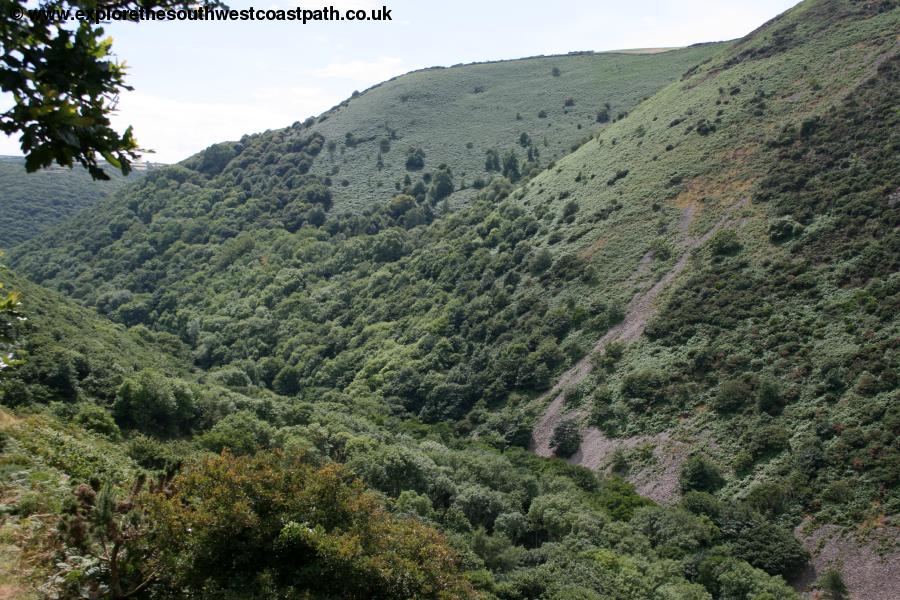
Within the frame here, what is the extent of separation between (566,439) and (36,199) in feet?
433

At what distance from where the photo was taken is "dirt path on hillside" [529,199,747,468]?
43.6 m

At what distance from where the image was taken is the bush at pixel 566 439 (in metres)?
44.3

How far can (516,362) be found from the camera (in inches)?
2203

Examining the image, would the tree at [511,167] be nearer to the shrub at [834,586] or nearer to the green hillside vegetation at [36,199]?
the green hillside vegetation at [36,199]

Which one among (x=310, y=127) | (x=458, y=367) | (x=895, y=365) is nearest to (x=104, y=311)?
(x=458, y=367)

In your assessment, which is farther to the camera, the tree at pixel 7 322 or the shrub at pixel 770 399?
the shrub at pixel 770 399

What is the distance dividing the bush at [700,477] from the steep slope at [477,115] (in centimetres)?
6950

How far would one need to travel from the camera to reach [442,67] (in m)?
149

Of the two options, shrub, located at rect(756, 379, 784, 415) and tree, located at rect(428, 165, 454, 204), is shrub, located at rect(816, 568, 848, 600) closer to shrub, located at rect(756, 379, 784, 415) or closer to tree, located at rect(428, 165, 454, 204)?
shrub, located at rect(756, 379, 784, 415)

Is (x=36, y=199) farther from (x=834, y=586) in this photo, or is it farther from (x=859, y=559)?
(x=859, y=559)

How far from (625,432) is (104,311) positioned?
238 ft

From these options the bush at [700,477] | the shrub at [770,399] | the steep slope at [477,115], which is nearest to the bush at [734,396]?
the shrub at [770,399]

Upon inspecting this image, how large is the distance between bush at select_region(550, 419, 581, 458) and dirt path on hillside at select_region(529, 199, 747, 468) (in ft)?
1.43

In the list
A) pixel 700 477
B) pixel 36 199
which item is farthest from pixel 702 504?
pixel 36 199
